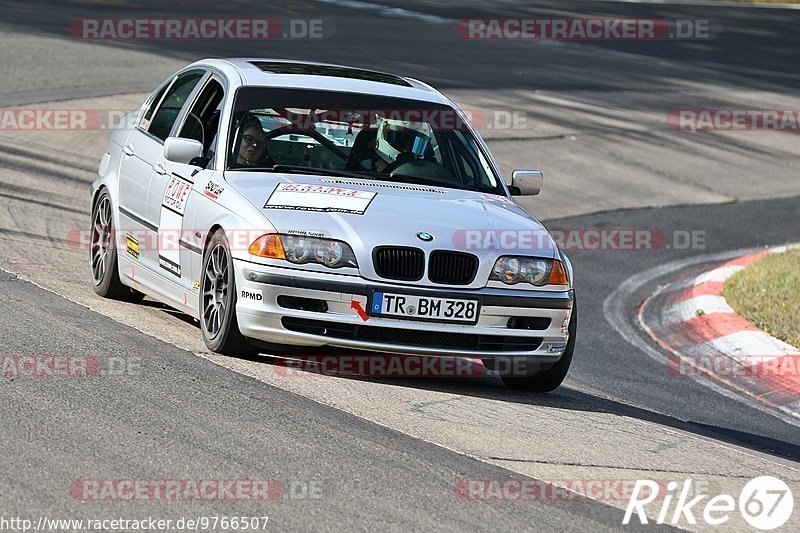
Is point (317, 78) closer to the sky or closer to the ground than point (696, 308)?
closer to the sky

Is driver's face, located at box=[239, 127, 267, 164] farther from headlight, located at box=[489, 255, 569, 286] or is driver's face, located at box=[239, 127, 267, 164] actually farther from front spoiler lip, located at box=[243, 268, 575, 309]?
headlight, located at box=[489, 255, 569, 286]

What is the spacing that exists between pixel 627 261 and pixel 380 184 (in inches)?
250

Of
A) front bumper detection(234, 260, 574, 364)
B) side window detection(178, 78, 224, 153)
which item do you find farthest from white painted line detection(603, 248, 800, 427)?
side window detection(178, 78, 224, 153)

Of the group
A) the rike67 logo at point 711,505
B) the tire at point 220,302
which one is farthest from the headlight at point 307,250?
the rike67 logo at point 711,505

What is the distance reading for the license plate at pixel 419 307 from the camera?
667 centimetres

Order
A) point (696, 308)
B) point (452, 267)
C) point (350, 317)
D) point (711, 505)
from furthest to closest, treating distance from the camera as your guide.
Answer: point (696, 308), point (452, 267), point (350, 317), point (711, 505)

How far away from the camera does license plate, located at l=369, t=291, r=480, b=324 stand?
21.9ft

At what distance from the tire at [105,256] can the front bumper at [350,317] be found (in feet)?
6.96

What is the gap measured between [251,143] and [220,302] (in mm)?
1087

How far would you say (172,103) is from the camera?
28.7 feet

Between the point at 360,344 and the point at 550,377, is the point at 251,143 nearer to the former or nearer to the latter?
the point at 360,344

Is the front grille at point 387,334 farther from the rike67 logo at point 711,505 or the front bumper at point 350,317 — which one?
the rike67 logo at point 711,505

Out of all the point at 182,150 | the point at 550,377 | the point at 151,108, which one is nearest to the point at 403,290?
the point at 550,377

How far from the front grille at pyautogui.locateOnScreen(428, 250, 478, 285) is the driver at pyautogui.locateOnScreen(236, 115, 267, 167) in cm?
141
